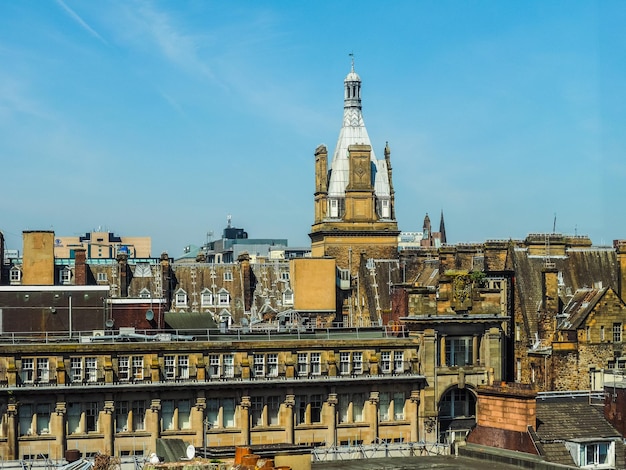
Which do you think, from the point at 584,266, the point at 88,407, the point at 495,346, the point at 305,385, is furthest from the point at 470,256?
the point at 88,407

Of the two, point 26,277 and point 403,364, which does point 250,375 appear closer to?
point 403,364

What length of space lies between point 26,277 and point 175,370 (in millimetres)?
39166

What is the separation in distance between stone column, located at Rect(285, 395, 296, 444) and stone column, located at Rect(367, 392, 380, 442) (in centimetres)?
508

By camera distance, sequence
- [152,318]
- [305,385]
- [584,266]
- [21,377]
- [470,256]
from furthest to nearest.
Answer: [470,256] → [584,266] → [152,318] → [305,385] → [21,377]

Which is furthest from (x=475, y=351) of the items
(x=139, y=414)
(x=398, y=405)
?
(x=139, y=414)

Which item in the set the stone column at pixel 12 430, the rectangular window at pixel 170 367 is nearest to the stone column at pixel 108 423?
the rectangular window at pixel 170 367

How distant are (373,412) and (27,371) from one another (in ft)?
71.3

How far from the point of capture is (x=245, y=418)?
8575 cm

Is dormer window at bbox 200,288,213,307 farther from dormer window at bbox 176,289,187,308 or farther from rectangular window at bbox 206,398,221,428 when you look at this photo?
rectangular window at bbox 206,398,221,428

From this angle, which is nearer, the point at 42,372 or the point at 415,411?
the point at 42,372

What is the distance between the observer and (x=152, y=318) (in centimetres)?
9819

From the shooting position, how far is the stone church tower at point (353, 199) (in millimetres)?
148000

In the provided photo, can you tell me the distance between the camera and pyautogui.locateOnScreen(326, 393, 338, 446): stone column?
87.2 meters

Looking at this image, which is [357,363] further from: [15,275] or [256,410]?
[15,275]
